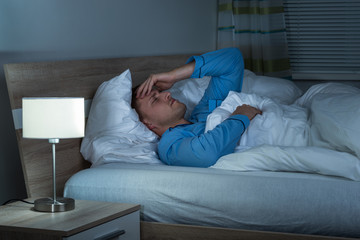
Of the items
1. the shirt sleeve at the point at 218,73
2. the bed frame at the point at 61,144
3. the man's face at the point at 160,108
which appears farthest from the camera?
the shirt sleeve at the point at 218,73

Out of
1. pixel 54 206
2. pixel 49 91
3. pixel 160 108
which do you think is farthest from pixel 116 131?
pixel 54 206

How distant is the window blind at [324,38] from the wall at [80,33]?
87 cm

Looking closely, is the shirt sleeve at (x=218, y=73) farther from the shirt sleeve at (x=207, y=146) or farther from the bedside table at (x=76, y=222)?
the bedside table at (x=76, y=222)

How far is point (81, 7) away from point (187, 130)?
837 millimetres

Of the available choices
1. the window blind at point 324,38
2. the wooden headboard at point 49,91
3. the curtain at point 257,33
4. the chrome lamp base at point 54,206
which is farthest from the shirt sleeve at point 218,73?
the window blind at point 324,38

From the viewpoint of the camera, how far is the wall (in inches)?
83.3

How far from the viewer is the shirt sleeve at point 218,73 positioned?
2516 millimetres

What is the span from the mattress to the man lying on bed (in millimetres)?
97

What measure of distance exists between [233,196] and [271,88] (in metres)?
1.39

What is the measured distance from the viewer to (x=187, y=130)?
2.30 metres

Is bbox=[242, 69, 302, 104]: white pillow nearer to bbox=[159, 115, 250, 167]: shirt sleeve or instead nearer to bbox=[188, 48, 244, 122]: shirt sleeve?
bbox=[188, 48, 244, 122]: shirt sleeve

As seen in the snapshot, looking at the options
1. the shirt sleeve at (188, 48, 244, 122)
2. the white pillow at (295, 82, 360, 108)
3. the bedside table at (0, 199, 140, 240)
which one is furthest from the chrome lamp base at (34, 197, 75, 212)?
the white pillow at (295, 82, 360, 108)

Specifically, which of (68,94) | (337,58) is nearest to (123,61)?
(68,94)

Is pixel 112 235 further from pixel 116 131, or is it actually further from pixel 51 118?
pixel 116 131
